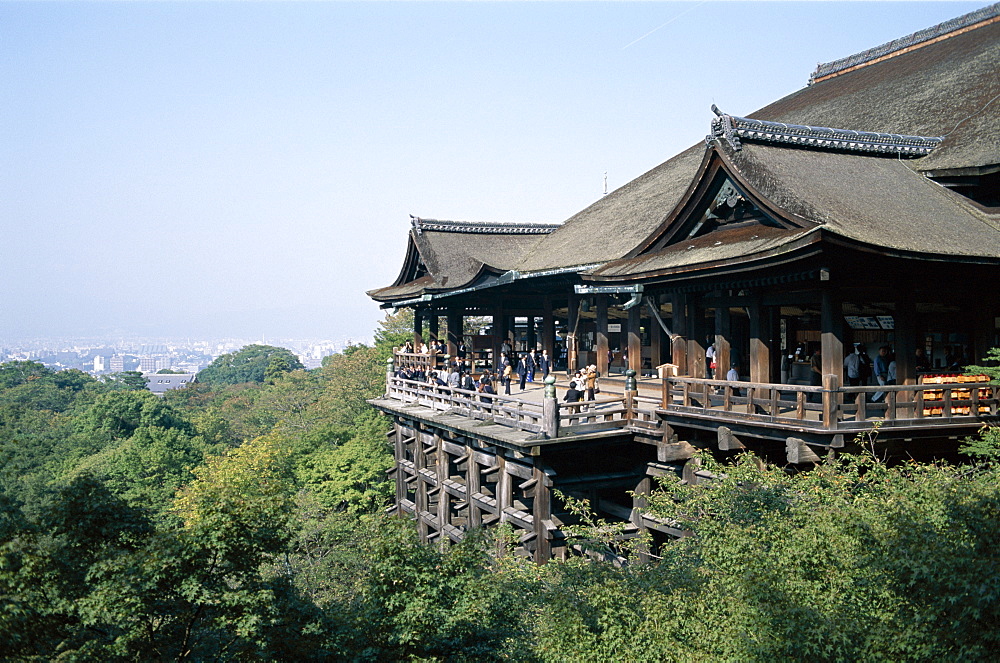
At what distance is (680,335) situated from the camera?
60.4 feet

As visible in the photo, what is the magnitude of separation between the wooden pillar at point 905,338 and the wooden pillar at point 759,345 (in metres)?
2.23

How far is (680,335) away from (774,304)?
391cm

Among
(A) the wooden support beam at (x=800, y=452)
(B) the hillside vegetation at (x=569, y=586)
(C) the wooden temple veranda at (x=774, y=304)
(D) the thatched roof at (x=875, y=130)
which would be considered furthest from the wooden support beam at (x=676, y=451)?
(D) the thatched roof at (x=875, y=130)

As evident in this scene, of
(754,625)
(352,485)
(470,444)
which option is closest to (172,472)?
(352,485)

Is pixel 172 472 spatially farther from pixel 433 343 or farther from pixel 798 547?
pixel 798 547

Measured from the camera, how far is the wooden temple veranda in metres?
13.1

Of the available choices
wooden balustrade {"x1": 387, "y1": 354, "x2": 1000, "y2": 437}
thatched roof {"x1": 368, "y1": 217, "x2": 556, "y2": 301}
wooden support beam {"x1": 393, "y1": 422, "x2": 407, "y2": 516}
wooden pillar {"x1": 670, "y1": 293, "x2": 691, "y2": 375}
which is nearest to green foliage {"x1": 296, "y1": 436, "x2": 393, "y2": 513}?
wooden support beam {"x1": 393, "y1": 422, "x2": 407, "y2": 516}

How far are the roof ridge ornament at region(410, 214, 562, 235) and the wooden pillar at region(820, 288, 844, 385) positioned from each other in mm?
19975

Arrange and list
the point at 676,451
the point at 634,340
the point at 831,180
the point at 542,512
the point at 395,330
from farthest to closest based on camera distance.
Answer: the point at 395,330
the point at 634,340
the point at 542,512
the point at 676,451
the point at 831,180

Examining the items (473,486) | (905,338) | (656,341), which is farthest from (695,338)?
(473,486)

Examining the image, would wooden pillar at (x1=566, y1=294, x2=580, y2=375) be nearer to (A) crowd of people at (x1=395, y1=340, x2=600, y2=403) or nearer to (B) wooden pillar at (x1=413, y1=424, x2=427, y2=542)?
(A) crowd of people at (x1=395, y1=340, x2=600, y2=403)

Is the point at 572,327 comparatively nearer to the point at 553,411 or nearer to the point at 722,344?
the point at 553,411

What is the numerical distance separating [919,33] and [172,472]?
156 feet

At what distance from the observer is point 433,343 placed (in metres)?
29.9
